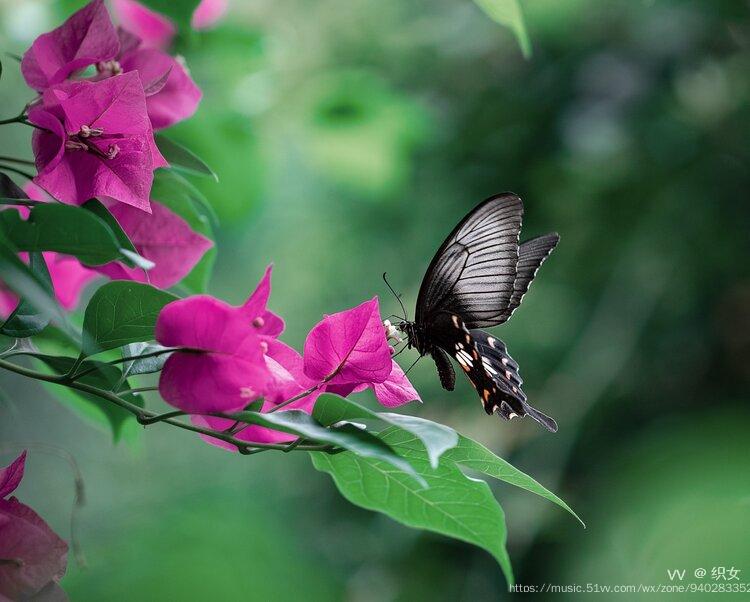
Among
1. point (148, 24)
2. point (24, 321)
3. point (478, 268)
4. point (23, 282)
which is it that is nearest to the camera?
point (23, 282)

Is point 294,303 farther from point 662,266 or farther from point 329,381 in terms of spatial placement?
point 329,381

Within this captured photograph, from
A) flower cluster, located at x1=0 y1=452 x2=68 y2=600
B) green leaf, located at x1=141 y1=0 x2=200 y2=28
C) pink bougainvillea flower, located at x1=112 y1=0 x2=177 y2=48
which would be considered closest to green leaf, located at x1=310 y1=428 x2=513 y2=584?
flower cluster, located at x1=0 y1=452 x2=68 y2=600

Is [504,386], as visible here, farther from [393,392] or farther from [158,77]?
[158,77]

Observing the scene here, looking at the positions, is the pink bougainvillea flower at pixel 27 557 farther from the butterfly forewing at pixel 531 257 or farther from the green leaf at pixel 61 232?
the butterfly forewing at pixel 531 257

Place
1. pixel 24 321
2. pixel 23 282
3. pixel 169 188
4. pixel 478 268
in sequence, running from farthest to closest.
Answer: pixel 478 268 < pixel 169 188 < pixel 24 321 < pixel 23 282

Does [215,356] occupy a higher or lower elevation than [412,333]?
higher

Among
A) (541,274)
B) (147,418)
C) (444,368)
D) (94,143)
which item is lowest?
(541,274)

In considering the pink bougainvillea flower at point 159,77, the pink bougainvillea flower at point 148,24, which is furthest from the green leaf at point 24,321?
the pink bougainvillea flower at point 148,24

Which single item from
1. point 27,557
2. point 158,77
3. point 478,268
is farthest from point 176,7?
point 27,557
